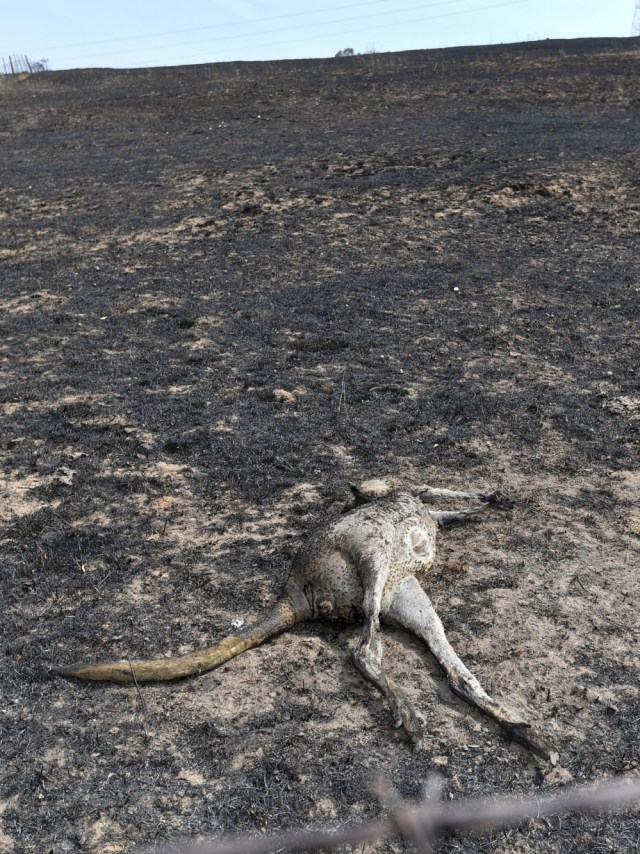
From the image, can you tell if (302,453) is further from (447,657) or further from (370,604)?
(447,657)

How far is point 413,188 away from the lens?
11.3 m

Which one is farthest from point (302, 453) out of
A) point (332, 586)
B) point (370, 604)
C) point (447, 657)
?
point (447, 657)

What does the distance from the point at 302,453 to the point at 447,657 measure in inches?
89.0

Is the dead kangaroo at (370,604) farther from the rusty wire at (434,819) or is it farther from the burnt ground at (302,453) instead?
the rusty wire at (434,819)

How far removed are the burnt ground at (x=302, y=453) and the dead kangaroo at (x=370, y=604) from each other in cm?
8

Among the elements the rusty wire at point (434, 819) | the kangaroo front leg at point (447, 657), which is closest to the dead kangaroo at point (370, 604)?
the kangaroo front leg at point (447, 657)

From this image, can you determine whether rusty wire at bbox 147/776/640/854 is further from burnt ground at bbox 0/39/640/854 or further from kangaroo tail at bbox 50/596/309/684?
kangaroo tail at bbox 50/596/309/684

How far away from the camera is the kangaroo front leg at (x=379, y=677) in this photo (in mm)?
3051

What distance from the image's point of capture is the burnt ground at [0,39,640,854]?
2959 mm

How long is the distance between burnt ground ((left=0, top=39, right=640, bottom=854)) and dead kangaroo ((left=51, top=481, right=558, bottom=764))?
83mm

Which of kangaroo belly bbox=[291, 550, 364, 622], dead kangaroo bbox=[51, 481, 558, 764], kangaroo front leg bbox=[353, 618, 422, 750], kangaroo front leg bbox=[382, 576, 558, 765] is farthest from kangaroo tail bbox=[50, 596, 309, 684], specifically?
kangaroo front leg bbox=[382, 576, 558, 765]

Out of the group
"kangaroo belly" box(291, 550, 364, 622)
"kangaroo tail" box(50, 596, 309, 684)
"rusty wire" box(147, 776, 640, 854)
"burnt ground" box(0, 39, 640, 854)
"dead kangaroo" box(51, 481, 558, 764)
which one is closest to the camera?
"rusty wire" box(147, 776, 640, 854)

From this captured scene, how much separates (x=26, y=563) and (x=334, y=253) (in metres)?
6.28

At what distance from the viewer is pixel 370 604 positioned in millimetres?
3527
